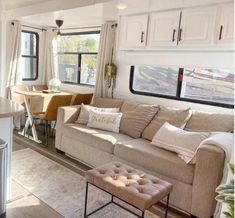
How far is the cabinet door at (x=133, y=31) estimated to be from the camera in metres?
3.45

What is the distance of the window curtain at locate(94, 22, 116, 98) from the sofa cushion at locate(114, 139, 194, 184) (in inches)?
58.2

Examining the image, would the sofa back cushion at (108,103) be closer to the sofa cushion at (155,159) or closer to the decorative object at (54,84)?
the sofa cushion at (155,159)

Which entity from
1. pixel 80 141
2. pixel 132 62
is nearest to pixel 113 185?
pixel 80 141

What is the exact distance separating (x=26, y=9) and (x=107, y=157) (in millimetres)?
2865

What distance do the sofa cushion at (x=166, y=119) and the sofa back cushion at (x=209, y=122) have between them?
76mm

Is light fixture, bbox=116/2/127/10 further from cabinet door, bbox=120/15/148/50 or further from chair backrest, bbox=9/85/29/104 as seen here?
chair backrest, bbox=9/85/29/104

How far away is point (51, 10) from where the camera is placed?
3756mm

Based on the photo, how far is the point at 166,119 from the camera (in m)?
3.20

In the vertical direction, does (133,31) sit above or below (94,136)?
above

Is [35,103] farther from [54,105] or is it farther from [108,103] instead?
[108,103]

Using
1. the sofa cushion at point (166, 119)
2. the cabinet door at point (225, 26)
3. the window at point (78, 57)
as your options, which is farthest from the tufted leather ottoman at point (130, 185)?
the window at point (78, 57)

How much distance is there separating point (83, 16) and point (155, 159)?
2.97m

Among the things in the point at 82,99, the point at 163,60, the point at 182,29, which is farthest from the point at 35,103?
the point at 182,29

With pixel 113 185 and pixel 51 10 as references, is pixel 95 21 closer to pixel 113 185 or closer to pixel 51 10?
pixel 51 10
